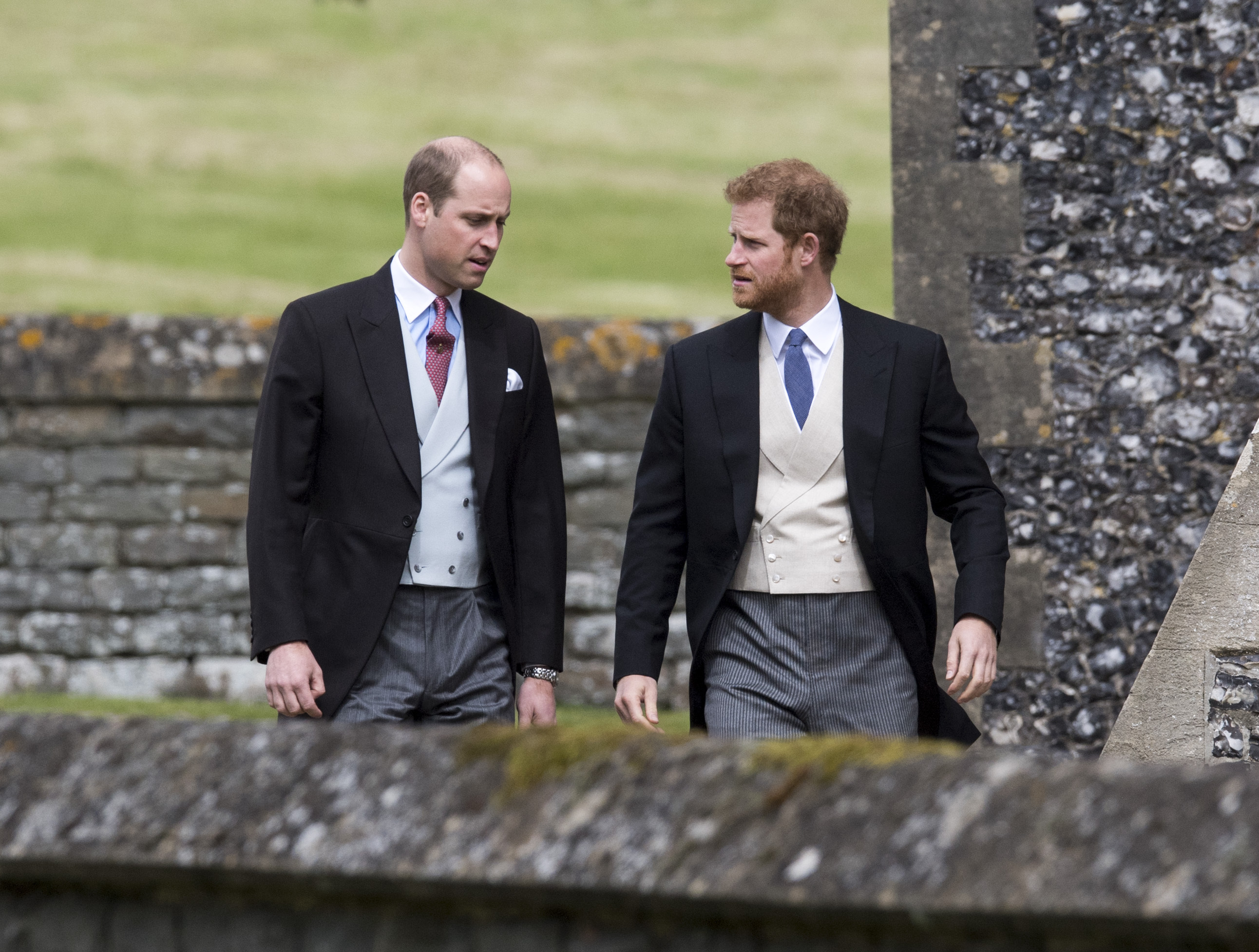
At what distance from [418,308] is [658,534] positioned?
29.4 inches

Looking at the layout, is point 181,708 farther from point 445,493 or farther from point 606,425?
point 445,493

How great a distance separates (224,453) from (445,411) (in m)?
3.92

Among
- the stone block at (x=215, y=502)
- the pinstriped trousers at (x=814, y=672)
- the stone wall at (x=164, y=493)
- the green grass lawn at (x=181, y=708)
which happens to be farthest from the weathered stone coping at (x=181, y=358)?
the pinstriped trousers at (x=814, y=672)

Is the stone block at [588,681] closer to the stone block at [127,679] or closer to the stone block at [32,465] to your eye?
the stone block at [127,679]

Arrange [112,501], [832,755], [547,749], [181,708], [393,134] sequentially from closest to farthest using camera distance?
[832,755] < [547,749] < [181,708] < [112,501] < [393,134]

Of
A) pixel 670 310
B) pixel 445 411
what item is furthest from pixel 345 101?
pixel 445 411

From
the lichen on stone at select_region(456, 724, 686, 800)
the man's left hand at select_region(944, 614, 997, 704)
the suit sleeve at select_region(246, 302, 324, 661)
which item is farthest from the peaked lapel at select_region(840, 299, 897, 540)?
the lichen on stone at select_region(456, 724, 686, 800)

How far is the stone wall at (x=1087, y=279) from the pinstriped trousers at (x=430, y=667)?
2.40 metres

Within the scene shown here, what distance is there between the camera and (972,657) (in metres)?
3.42

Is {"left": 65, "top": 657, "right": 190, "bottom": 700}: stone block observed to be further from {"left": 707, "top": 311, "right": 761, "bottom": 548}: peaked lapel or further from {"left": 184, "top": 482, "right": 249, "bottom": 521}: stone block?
{"left": 707, "top": 311, "right": 761, "bottom": 548}: peaked lapel

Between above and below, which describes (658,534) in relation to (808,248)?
below

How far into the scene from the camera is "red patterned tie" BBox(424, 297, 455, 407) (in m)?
3.58

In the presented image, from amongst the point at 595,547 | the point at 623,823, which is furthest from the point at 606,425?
the point at 623,823

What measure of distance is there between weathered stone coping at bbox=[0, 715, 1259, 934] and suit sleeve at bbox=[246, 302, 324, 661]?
1.20 metres
